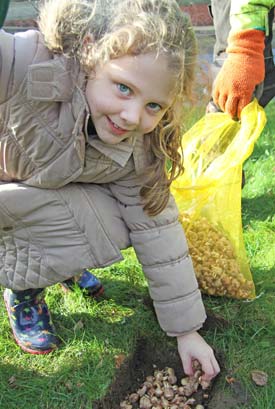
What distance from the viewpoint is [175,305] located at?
2076mm

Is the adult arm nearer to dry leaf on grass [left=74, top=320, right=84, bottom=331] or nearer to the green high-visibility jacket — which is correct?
the green high-visibility jacket

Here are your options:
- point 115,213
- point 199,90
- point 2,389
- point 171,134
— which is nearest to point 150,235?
point 115,213

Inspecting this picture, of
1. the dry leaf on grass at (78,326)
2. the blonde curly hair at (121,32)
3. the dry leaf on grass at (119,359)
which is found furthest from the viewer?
the dry leaf on grass at (78,326)

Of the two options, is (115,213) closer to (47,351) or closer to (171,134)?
(171,134)

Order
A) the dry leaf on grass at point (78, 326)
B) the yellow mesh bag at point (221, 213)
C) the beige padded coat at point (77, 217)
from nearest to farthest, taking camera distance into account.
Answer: the beige padded coat at point (77, 217), the dry leaf on grass at point (78, 326), the yellow mesh bag at point (221, 213)

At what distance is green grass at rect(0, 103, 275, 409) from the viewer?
203 cm

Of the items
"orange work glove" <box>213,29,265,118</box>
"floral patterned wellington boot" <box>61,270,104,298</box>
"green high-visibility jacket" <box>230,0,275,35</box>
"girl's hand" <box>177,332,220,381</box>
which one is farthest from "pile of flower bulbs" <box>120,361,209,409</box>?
"green high-visibility jacket" <box>230,0,275,35</box>

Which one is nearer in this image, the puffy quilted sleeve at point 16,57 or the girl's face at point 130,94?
the girl's face at point 130,94

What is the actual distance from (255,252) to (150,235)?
873mm

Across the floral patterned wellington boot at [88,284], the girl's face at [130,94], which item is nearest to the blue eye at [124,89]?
the girl's face at [130,94]

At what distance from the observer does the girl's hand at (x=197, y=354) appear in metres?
2.04

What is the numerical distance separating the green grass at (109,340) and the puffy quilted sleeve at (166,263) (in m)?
0.21

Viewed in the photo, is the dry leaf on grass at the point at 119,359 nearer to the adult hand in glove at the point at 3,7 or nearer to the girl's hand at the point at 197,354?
the girl's hand at the point at 197,354

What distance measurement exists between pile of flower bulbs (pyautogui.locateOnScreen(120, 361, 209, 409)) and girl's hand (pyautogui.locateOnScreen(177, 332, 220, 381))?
25mm
